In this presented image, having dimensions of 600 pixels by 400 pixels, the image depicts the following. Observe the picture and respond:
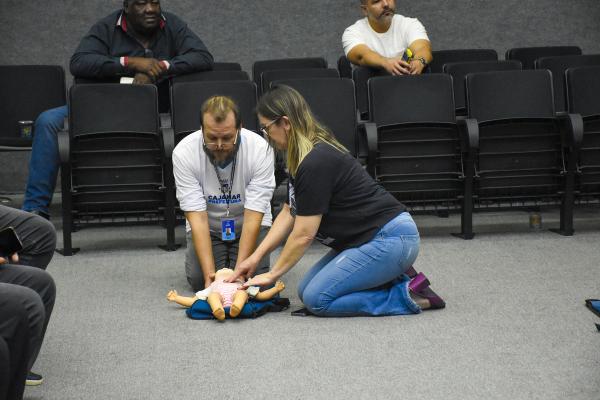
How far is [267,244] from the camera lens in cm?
354

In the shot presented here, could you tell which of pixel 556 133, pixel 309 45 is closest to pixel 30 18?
pixel 309 45

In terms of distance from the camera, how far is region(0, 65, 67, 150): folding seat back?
5582mm

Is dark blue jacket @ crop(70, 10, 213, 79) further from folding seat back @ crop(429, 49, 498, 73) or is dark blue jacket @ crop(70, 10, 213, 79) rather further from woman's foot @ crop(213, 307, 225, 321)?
woman's foot @ crop(213, 307, 225, 321)

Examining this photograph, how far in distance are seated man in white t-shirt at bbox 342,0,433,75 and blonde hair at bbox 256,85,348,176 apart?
85.0 inches

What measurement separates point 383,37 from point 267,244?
2.53 metres

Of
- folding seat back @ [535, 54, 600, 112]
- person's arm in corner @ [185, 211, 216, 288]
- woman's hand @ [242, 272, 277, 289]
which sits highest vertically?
folding seat back @ [535, 54, 600, 112]

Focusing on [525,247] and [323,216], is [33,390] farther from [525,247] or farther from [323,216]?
[525,247]

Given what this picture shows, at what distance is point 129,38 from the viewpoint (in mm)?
5367

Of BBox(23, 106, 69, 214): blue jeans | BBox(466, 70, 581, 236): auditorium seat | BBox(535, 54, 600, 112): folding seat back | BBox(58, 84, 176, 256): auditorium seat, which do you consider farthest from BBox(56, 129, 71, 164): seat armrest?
BBox(535, 54, 600, 112): folding seat back

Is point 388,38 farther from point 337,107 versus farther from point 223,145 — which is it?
point 223,145

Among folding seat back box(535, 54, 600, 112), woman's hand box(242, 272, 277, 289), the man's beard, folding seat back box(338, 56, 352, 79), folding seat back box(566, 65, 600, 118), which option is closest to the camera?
woman's hand box(242, 272, 277, 289)

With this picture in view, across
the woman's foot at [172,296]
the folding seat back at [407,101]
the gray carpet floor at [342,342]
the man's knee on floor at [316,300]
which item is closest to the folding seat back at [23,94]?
the gray carpet floor at [342,342]

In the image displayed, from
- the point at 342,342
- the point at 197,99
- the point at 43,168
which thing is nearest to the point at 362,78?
the point at 197,99

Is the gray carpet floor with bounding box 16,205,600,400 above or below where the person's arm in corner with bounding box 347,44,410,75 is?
below
